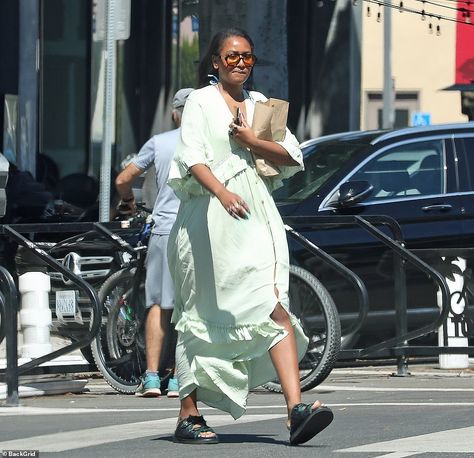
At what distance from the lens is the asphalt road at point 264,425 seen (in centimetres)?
704

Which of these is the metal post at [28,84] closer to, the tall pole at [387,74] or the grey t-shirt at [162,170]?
the grey t-shirt at [162,170]

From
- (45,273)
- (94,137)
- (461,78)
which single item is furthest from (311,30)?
(45,273)

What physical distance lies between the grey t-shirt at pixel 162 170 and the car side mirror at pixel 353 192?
6.27ft

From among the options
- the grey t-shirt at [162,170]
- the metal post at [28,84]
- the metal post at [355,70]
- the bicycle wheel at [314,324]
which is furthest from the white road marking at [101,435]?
the metal post at [355,70]

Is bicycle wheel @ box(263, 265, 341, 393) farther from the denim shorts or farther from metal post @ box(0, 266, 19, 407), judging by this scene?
metal post @ box(0, 266, 19, 407)

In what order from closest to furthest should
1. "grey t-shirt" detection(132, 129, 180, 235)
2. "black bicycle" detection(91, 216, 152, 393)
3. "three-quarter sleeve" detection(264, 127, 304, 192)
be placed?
"three-quarter sleeve" detection(264, 127, 304, 192), "grey t-shirt" detection(132, 129, 180, 235), "black bicycle" detection(91, 216, 152, 393)

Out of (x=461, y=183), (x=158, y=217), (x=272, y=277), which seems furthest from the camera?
(x=461, y=183)

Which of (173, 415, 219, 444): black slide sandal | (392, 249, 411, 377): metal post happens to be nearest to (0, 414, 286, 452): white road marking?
(173, 415, 219, 444): black slide sandal

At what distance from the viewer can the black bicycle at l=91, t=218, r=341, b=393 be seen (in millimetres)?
9984

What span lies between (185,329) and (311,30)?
19709mm

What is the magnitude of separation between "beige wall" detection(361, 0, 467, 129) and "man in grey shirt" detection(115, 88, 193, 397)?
3064 cm

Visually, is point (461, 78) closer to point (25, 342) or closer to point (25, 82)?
point (25, 82)

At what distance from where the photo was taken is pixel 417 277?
11.1 m

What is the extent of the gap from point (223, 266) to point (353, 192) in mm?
4233
